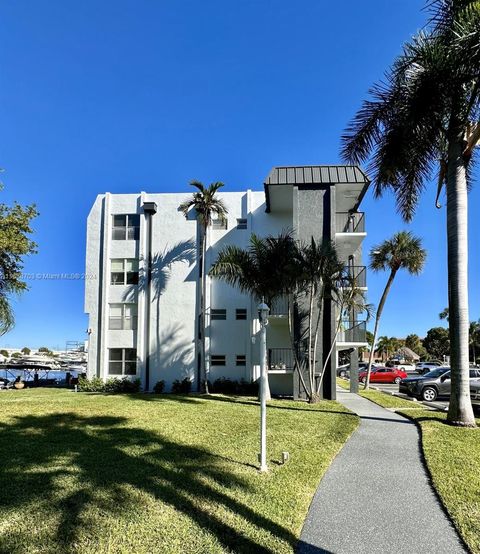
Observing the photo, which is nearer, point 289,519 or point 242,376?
point 289,519

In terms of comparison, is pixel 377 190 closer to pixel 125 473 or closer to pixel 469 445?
pixel 469 445

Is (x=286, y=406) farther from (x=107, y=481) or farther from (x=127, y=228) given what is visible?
(x=127, y=228)

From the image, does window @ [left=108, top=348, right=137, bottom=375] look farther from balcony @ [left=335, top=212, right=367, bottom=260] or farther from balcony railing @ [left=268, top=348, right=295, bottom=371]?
balcony @ [left=335, top=212, right=367, bottom=260]

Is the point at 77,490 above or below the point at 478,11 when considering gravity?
below

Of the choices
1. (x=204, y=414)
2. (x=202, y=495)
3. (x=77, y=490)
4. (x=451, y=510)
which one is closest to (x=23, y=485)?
(x=77, y=490)

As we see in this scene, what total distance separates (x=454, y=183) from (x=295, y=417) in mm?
7695

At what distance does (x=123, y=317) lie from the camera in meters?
22.3

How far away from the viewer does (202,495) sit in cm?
559

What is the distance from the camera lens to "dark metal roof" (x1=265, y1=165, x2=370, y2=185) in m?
18.4

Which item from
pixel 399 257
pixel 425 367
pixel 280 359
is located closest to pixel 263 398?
pixel 280 359

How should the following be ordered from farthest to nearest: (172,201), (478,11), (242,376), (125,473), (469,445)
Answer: (172,201) → (242,376) → (469,445) → (478,11) → (125,473)

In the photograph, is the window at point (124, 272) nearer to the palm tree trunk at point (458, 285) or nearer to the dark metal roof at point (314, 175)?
the dark metal roof at point (314, 175)

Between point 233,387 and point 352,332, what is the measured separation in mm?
→ 6129

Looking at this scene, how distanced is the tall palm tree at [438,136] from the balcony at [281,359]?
882 centimetres
